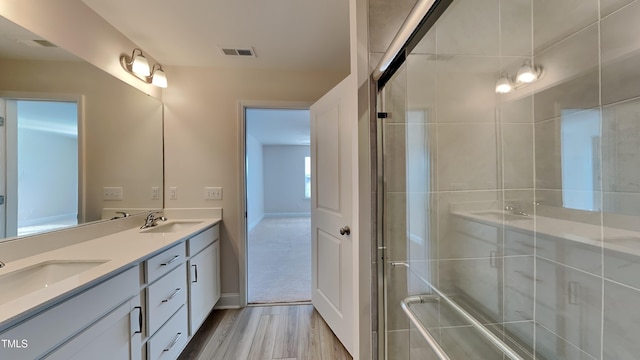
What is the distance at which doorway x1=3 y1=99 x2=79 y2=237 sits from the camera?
1.16 metres

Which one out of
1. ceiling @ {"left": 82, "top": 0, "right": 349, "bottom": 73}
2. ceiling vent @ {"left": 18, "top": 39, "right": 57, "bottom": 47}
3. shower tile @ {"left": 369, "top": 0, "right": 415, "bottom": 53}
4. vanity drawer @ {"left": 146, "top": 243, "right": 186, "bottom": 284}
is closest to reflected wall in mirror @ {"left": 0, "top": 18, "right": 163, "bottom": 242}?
ceiling vent @ {"left": 18, "top": 39, "right": 57, "bottom": 47}

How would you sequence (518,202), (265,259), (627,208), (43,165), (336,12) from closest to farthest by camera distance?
1. (627,208)
2. (518,202)
3. (43,165)
4. (336,12)
5. (265,259)

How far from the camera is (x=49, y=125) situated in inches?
52.9

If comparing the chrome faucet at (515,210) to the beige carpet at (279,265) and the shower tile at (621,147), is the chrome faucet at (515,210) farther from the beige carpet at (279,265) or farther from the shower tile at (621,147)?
the beige carpet at (279,265)

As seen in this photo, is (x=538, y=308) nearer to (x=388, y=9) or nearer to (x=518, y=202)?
(x=518, y=202)

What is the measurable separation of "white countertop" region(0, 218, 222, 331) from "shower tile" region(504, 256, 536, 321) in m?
1.71

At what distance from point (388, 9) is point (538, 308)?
1538mm

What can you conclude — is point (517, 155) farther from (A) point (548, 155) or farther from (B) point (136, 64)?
(B) point (136, 64)

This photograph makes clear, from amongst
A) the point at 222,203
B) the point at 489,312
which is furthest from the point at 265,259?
the point at 489,312

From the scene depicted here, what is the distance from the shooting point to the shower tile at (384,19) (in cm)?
123

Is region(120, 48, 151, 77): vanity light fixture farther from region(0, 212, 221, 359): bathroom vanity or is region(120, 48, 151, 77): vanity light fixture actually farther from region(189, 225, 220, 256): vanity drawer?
region(189, 225, 220, 256): vanity drawer

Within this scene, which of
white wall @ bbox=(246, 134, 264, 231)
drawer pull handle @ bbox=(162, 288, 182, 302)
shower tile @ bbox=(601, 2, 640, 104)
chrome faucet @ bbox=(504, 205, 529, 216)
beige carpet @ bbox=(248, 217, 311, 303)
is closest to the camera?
shower tile @ bbox=(601, 2, 640, 104)

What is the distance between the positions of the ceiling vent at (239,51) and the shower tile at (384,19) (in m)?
1.27

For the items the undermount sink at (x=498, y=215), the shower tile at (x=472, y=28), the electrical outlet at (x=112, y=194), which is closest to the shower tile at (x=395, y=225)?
the undermount sink at (x=498, y=215)
